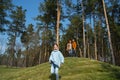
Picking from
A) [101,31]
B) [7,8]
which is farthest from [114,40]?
[7,8]

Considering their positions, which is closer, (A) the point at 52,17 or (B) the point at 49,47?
(A) the point at 52,17

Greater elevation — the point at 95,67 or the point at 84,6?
the point at 84,6

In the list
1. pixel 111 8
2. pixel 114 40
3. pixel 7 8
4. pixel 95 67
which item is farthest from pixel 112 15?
pixel 95 67

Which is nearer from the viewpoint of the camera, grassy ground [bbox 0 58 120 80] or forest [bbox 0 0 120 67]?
grassy ground [bbox 0 58 120 80]

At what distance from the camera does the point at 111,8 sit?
60.0 meters

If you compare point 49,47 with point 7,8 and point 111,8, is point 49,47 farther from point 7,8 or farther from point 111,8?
point 7,8

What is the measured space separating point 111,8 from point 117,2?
2.14m

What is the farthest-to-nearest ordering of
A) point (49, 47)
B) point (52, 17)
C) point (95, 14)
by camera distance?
point (49, 47), point (95, 14), point (52, 17)

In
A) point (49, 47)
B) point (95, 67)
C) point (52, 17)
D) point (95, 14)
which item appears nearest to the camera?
point (95, 67)

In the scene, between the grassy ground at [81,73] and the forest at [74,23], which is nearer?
the grassy ground at [81,73]

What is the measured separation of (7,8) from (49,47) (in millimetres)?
25024

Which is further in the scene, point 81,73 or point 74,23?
point 74,23

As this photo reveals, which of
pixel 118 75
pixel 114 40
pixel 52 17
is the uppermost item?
pixel 52 17

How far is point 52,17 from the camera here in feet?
187
